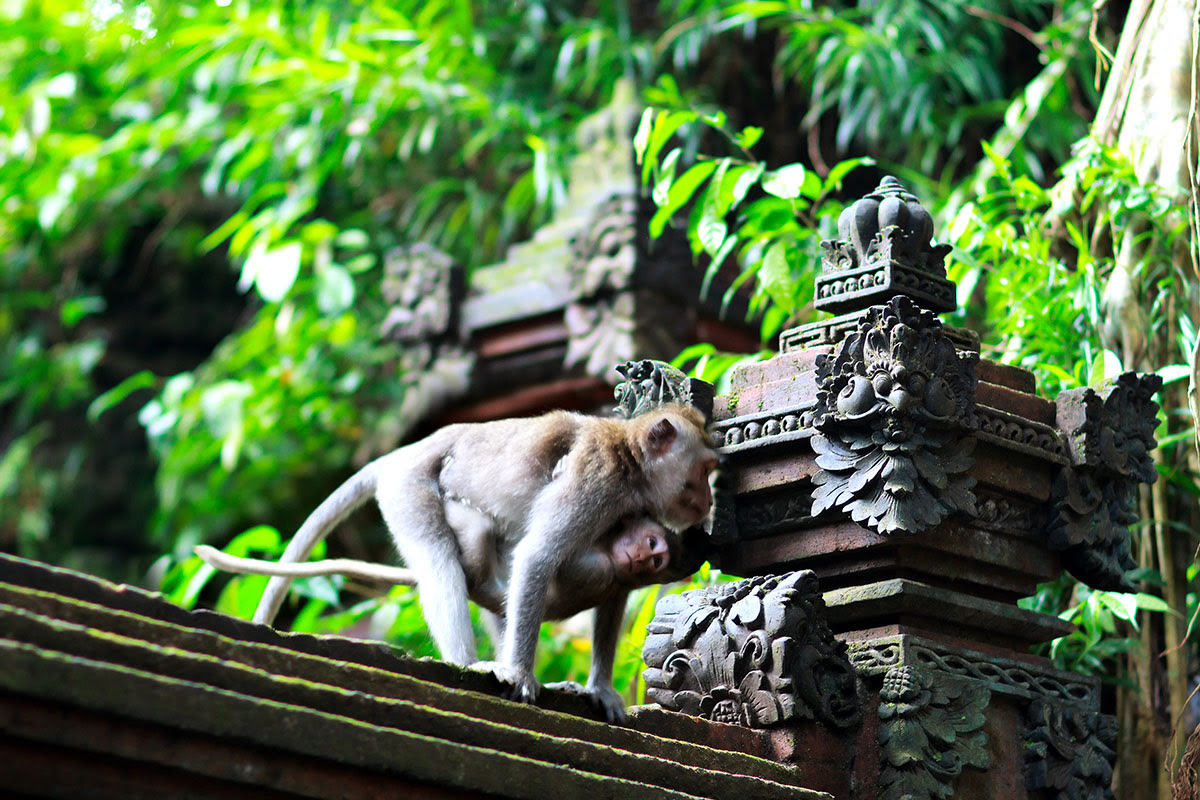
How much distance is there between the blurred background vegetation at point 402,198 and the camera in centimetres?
435

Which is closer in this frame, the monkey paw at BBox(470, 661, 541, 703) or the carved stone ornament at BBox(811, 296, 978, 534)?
the monkey paw at BBox(470, 661, 541, 703)

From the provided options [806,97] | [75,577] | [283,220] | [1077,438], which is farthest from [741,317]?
[75,577]

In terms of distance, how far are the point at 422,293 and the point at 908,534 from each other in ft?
12.7

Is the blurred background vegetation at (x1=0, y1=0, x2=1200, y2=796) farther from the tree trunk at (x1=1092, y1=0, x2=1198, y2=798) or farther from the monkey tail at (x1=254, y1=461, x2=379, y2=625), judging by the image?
the monkey tail at (x1=254, y1=461, x2=379, y2=625)

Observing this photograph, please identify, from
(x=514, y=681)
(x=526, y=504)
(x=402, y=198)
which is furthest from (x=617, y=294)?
(x=514, y=681)

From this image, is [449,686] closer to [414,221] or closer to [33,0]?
[414,221]

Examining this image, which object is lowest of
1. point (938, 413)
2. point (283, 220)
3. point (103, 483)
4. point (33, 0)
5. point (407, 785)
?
point (407, 785)

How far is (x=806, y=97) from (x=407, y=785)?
6137mm

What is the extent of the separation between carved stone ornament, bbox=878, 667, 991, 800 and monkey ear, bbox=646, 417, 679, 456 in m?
0.66

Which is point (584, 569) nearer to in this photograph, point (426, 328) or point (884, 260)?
point (884, 260)

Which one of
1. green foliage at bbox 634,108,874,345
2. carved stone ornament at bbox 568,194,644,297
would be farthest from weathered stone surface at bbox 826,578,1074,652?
carved stone ornament at bbox 568,194,644,297

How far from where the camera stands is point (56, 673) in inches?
72.6

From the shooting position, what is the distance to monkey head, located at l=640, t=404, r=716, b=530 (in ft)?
10.2

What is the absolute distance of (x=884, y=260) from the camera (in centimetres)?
332
